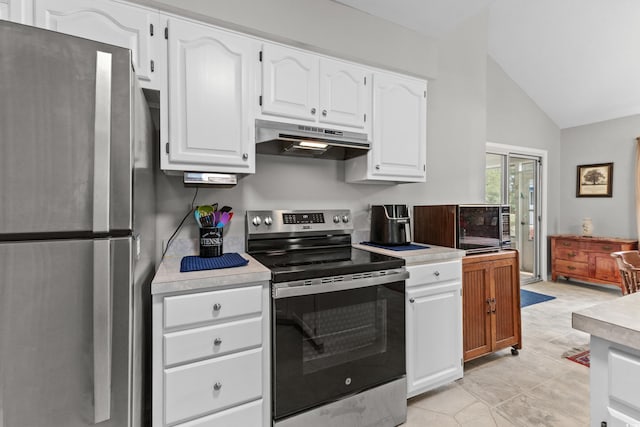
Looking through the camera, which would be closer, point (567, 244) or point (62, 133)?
point (62, 133)

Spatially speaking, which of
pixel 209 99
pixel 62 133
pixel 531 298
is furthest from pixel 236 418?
pixel 531 298

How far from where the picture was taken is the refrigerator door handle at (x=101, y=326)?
0.98 metres

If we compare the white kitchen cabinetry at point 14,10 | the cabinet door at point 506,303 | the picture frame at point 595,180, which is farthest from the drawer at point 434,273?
the picture frame at point 595,180

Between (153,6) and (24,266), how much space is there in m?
1.44

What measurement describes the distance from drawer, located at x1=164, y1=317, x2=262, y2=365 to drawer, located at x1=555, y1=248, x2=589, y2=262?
5.16 metres

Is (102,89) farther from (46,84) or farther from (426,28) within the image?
(426,28)

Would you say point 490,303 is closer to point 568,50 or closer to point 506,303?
point 506,303

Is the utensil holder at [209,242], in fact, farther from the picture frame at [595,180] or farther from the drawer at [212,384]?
the picture frame at [595,180]

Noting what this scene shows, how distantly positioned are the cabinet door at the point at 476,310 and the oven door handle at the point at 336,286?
0.80 m

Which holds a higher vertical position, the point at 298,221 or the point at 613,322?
the point at 298,221

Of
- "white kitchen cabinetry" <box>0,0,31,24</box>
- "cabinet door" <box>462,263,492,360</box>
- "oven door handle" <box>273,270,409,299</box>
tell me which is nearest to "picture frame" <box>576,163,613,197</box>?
"cabinet door" <box>462,263,492,360</box>

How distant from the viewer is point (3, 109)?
87 centimetres

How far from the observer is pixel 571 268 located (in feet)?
15.0

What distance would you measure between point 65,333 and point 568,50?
551 cm
